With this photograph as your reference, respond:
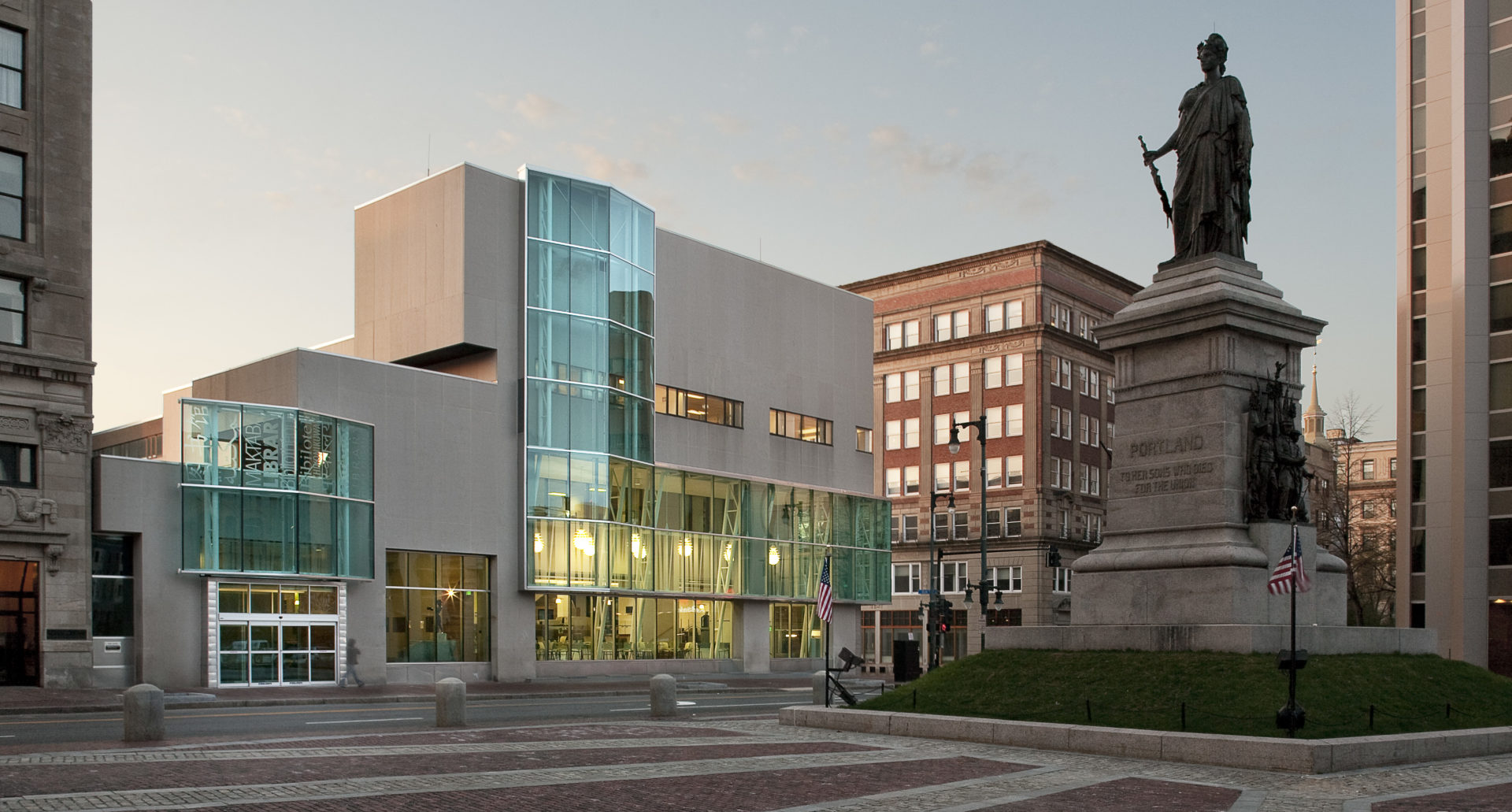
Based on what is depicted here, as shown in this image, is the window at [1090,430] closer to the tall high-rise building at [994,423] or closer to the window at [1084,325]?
the tall high-rise building at [994,423]

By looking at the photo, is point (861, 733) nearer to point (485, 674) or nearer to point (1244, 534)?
point (1244, 534)

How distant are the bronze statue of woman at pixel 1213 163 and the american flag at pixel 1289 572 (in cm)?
688

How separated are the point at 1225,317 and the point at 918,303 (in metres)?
80.1

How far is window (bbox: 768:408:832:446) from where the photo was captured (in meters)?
66.1

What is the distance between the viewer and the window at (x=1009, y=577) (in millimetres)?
95250

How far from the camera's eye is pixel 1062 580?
96.6 metres

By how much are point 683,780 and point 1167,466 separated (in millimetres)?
11507

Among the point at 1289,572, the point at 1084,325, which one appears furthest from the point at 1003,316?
the point at 1289,572

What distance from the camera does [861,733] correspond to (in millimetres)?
23609

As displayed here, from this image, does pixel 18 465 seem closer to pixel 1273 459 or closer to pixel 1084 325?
pixel 1273 459

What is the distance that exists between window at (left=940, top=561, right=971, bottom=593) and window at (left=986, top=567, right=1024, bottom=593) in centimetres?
190

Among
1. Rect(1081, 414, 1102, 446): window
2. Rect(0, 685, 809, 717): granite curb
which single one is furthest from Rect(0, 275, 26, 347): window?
Rect(1081, 414, 1102, 446): window

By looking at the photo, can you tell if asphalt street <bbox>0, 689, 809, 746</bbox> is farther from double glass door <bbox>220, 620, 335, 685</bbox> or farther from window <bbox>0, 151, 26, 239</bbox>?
window <bbox>0, 151, 26, 239</bbox>

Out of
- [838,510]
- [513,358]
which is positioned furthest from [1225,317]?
[838,510]
